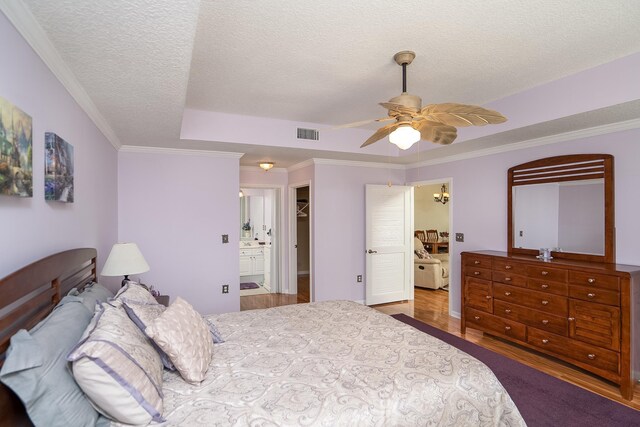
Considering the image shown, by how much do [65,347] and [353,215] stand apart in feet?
13.9

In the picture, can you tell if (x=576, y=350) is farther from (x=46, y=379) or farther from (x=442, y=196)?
(x=442, y=196)

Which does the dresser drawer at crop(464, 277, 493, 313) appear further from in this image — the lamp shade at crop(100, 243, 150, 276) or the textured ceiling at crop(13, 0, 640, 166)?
the lamp shade at crop(100, 243, 150, 276)

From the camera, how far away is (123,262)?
2.72 m

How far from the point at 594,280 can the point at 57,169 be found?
13.0 feet

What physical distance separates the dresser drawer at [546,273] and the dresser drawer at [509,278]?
0.33 feet

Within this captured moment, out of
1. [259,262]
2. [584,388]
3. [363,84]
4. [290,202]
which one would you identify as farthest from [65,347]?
[259,262]

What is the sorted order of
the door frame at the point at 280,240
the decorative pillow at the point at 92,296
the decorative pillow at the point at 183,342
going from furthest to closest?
the door frame at the point at 280,240 → the decorative pillow at the point at 92,296 → the decorative pillow at the point at 183,342

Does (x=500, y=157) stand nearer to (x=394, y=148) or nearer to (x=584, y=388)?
(x=394, y=148)

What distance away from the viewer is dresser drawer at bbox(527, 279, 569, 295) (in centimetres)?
307

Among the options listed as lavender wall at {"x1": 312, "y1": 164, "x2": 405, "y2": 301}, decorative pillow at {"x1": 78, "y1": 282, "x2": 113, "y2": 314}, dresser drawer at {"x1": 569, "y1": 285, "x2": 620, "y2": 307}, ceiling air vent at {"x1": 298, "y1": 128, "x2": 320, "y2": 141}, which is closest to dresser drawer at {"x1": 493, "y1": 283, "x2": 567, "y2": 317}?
dresser drawer at {"x1": 569, "y1": 285, "x2": 620, "y2": 307}

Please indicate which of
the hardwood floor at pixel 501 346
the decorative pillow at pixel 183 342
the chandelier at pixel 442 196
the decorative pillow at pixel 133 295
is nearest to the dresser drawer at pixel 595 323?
the hardwood floor at pixel 501 346

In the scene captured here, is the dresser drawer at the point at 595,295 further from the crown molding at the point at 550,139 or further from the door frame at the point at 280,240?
the door frame at the point at 280,240

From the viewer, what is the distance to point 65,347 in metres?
→ 1.31

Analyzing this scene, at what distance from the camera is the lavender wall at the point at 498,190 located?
9.73 ft
